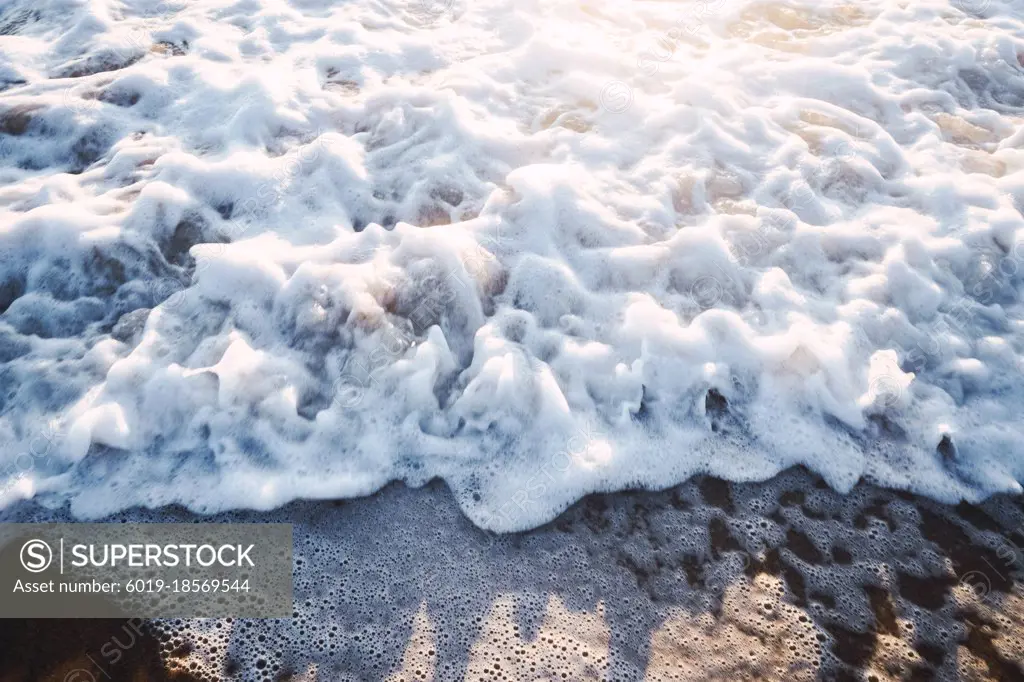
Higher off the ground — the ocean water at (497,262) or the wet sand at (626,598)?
the ocean water at (497,262)

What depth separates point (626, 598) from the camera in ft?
8.18

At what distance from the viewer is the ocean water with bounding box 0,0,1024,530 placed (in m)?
2.95

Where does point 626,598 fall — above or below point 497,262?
below

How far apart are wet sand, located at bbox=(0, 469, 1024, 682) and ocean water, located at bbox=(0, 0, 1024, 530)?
0.52ft

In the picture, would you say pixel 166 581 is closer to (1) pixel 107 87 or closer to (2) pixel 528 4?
(1) pixel 107 87

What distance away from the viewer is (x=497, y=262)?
368cm

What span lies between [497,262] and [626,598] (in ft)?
6.63

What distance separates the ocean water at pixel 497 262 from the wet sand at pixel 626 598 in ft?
0.52

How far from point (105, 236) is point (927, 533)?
184 inches

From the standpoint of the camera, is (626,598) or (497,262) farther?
(497,262)

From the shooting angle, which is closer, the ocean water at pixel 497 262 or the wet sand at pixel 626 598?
the wet sand at pixel 626 598

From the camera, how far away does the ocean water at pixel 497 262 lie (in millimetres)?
2953

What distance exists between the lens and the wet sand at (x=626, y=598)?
7.55 feet

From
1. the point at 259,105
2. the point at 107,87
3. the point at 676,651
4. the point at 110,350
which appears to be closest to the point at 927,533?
the point at 676,651
